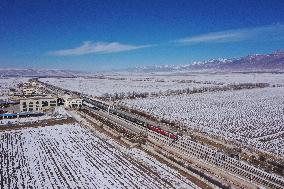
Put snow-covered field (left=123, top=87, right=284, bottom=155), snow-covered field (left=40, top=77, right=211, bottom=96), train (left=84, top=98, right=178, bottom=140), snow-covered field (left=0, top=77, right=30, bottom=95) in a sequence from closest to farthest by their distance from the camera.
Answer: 1. train (left=84, top=98, right=178, bottom=140)
2. snow-covered field (left=123, top=87, right=284, bottom=155)
3. snow-covered field (left=0, top=77, right=30, bottom=95)
4. snow-covered field (left=40, top=77, right=211, bottom=96)

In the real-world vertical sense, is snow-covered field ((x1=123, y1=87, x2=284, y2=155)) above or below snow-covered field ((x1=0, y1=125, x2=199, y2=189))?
above

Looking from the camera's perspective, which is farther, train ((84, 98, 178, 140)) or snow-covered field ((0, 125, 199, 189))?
train ((84, 98, 178, 140))

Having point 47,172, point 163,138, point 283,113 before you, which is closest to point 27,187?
point 47,172

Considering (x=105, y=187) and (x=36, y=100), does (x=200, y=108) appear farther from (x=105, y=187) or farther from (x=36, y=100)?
(x=105, y=187)

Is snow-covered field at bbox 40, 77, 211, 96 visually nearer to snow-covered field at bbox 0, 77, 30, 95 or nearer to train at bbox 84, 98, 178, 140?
snow-covered field at bbox 0, 77, 30, 95

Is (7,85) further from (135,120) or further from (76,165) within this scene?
(76,165)

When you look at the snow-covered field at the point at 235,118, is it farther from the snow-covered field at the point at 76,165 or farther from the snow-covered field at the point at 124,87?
the snow-covered field at the point at 124,87

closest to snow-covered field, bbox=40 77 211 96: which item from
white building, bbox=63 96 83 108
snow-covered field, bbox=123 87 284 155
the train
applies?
white building, bbox=63 96 83 108

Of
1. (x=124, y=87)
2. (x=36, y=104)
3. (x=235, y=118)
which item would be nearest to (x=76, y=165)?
(x=235, y=118)
